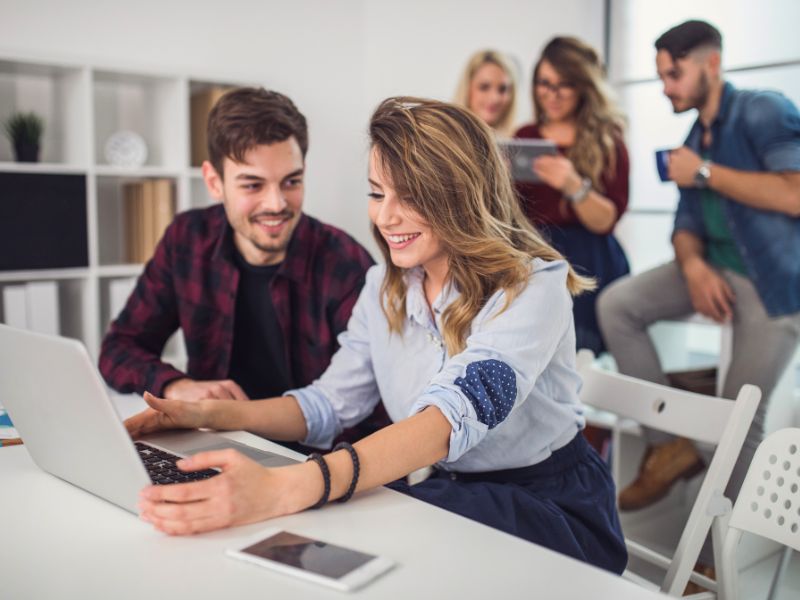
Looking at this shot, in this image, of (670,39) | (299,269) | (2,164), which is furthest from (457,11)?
(299,269)

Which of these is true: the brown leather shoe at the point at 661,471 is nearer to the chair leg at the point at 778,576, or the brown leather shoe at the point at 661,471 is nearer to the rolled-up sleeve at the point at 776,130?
the rolled-up sleeve at the point at 776,130

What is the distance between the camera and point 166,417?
1370 millimetres

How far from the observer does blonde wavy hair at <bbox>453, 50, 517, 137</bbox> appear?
11.6 feet

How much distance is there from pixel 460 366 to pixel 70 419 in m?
0.52

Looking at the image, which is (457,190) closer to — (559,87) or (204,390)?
(204,390)

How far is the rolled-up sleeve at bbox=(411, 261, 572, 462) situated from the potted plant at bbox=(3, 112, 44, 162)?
2313mm

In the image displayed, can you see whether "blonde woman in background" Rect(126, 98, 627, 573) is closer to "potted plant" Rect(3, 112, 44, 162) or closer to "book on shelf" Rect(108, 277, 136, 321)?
"book on shelf" Rect(108, 277, 136, 321)

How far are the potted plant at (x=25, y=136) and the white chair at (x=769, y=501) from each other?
2.72 metres

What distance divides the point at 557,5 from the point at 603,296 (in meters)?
2.00

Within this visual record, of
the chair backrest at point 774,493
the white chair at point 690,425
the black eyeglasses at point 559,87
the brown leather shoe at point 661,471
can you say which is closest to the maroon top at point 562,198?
the black eyeglasses at point 559,87

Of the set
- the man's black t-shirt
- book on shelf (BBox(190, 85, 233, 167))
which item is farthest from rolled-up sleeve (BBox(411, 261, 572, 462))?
book on shelf (BBox(190, 85, 233, 167))

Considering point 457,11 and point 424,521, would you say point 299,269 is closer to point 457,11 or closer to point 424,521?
point 424,521

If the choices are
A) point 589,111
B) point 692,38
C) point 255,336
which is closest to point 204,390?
point 255,336

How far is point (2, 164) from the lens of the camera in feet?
9.68
